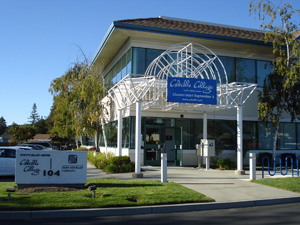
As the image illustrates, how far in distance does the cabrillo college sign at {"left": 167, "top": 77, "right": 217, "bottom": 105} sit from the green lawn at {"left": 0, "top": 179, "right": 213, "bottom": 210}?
477 centimetres

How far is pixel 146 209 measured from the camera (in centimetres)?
816

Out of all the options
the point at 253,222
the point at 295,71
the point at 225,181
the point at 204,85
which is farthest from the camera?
the point at 295,71

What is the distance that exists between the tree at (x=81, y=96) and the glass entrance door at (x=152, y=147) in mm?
4034

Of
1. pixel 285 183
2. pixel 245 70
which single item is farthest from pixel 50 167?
pixel 245 70

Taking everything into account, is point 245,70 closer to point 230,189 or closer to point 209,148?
point 209,148

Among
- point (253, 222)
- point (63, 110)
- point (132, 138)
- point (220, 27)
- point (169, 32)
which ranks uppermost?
point (220, 27)

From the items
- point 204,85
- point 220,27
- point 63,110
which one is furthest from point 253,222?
point 63,110

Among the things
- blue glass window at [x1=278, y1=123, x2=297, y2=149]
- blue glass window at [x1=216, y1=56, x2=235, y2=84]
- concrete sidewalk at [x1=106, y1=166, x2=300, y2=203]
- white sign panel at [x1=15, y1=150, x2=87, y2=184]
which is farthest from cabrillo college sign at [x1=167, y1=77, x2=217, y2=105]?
blue glass window at [x1=278, y1=123, x2=297, y2=149]

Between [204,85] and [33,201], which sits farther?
[204,85]

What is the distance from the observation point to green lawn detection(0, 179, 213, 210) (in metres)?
8.02

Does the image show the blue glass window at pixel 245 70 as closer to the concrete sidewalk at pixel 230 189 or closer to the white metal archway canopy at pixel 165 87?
the white metal archway canopy at pixel 165 87

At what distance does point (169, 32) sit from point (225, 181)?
997 cm

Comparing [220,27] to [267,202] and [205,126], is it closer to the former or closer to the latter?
[205,126]

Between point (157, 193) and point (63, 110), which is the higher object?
point (63, 110)
